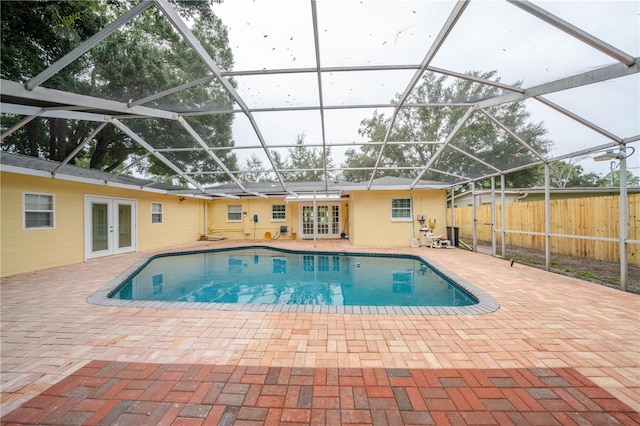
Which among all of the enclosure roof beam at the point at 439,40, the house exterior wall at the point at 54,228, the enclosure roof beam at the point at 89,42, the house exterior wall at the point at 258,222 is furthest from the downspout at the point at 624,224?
the house exterior wall at the point at 54,228

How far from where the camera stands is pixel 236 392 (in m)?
2.00

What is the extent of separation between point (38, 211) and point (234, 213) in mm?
7942

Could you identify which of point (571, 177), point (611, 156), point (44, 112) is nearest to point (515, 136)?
point (611, 156)

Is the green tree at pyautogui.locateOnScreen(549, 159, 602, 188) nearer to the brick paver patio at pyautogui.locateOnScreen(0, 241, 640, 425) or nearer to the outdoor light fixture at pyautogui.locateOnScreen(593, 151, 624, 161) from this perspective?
the outdoor light fixture at pyautogui.locateOnScreen(593, 151, 624, 161)

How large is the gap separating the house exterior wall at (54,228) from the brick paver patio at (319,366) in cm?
323

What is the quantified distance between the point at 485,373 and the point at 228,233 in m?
13.5

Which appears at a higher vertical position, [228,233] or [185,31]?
[185,31]

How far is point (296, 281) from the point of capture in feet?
21.7

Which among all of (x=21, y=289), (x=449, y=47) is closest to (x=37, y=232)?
(x=21, y=289)

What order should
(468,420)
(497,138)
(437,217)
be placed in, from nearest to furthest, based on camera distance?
(468,420), (497,138), (437,217)

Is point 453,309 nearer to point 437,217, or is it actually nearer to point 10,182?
point 437,217

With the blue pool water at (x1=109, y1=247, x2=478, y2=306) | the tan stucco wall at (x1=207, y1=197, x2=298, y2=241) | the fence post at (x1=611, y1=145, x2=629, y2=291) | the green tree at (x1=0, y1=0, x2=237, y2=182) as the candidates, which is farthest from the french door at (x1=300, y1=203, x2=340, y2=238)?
the fence post at (x1=611, y1=145, x2=629, y2=291)

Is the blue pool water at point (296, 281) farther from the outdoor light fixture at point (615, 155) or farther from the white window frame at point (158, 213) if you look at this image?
the outdoor light fixture at point (615, 155)

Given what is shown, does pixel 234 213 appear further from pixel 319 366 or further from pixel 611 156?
pixel 611 156
